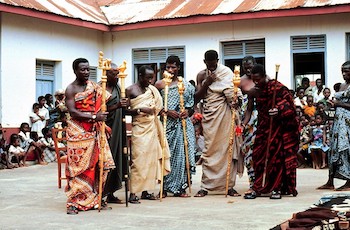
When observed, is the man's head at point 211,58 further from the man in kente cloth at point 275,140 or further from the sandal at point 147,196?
the sandal at point 147,196

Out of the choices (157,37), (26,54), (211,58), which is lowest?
(211,58)

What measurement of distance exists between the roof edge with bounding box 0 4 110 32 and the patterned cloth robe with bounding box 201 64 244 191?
24.5 ft

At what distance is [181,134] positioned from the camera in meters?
9.64

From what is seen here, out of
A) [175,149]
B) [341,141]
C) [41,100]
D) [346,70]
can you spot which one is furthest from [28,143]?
[346,70]

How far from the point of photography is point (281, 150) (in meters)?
9.12

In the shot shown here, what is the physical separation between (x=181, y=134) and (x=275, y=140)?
1.38 m

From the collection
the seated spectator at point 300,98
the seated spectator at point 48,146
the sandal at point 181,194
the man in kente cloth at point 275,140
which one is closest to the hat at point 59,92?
the seated spectator at point 48,146

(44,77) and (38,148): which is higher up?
(44,77)

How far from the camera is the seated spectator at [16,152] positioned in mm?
15132

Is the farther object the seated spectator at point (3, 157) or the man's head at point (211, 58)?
the seated spectator at point (3, 157)

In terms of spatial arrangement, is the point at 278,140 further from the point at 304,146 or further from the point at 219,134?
the point at 304,146

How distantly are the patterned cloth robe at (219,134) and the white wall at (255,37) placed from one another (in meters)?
7.73

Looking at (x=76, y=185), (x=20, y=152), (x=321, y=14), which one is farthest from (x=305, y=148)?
(x=76, y=185)

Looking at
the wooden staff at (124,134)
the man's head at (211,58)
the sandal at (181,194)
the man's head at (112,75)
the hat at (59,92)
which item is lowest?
the sandal at (181,194)
